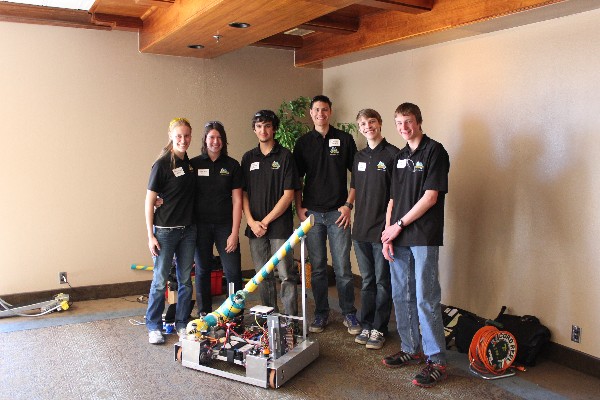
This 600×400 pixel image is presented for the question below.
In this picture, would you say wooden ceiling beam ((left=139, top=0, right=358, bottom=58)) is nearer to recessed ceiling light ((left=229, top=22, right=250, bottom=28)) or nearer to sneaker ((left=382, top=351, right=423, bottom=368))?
recessed ceiling light ((left=229, top=22, right=250, bottom=28))

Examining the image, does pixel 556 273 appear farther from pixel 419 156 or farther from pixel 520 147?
pixel 419 156

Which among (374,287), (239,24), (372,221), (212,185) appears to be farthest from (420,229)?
(239,24)

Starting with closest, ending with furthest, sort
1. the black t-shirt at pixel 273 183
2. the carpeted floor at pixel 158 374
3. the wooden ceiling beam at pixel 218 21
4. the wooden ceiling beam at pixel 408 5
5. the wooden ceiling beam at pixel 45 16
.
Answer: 1. the carpeted floor at pixel 158 374
2. the wooden ceiling beam at pixel 218 21
3. the wooden ceiling beam at pixel 408 5
4. the black t-shirt at pixel 273 183
5. the wooden ceiling beam at pixel 45 16

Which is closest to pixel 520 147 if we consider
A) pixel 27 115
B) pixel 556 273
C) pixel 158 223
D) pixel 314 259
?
pixel 556 273

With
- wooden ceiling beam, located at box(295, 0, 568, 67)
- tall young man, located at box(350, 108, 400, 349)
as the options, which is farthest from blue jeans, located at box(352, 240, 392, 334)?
wooden ceiling beam, located at box(295, 0, 568, 67)

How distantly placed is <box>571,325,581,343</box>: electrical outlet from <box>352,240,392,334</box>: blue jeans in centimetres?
124

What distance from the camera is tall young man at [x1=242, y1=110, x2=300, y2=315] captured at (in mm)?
4109

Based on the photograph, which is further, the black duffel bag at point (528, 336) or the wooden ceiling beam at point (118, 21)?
the wooden ceiling beam at point (118, 21)

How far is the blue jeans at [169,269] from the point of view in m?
4.00

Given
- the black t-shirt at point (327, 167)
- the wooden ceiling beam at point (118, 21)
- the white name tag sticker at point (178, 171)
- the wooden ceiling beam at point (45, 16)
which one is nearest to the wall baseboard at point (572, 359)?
the black t-shirt at point (327, 167)

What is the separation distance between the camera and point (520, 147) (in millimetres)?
3963

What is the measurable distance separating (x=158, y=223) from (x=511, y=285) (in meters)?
2.66

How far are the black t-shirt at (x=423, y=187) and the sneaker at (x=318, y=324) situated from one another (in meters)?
1.18

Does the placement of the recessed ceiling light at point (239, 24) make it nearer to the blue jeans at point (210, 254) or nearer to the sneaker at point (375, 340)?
the blue jeans at point (210, 254)
